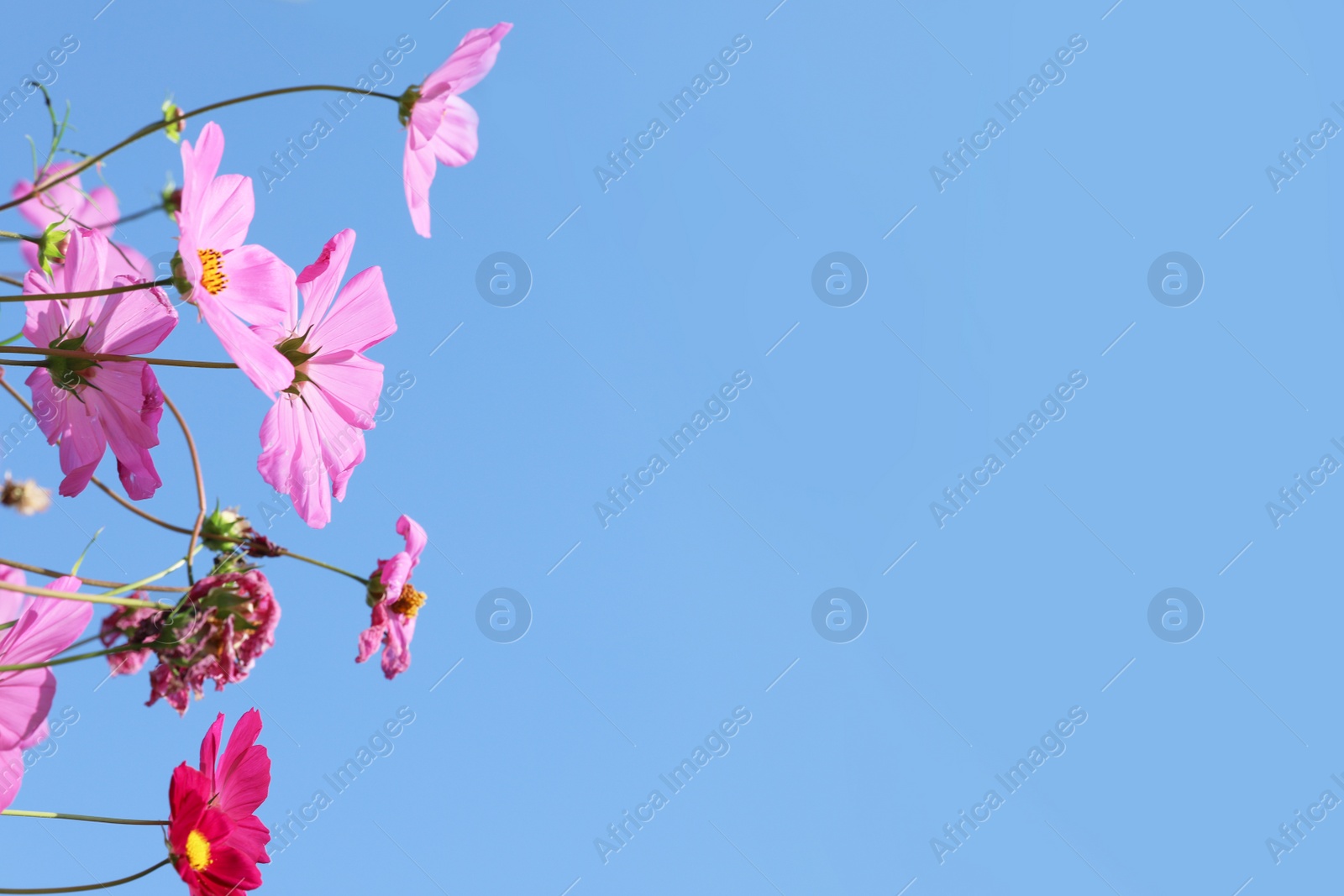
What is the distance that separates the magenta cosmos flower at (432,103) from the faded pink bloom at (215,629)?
301 mm

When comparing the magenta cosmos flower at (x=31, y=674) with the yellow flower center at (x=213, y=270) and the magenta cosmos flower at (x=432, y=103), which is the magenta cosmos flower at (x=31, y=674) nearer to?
the yellow flower center at (x=213, y=270)

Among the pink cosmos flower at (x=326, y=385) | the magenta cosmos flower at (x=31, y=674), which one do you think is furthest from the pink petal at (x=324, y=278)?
the magenta cosmos flower at (x=31, y=674)

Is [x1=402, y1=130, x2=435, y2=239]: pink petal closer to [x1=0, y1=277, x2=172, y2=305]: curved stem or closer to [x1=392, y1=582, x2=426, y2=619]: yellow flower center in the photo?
[x1=0, y1=277, x2=172, y2=305]: curved stem

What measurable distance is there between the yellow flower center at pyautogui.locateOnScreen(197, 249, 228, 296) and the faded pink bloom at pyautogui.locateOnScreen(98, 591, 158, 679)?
0.25 meters

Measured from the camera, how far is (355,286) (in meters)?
0.75

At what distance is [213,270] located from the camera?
2.01ft

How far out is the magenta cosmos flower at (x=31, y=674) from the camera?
567 millimetres

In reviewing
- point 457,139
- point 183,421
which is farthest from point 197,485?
point 457,139

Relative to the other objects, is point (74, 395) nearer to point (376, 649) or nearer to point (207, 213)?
point (207, 213)

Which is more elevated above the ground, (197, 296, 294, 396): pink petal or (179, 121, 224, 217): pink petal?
(179, 121, 224, 217): pink petal

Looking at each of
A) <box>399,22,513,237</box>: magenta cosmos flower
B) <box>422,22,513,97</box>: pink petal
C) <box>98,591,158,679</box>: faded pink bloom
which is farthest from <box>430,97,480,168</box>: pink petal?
<box>98,591,158,679</box>: faded pink bloom

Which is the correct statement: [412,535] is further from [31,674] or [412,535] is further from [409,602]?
[31,674]

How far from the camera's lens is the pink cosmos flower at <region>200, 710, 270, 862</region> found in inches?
25.3

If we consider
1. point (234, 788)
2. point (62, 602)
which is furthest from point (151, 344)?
point (234, 788)
